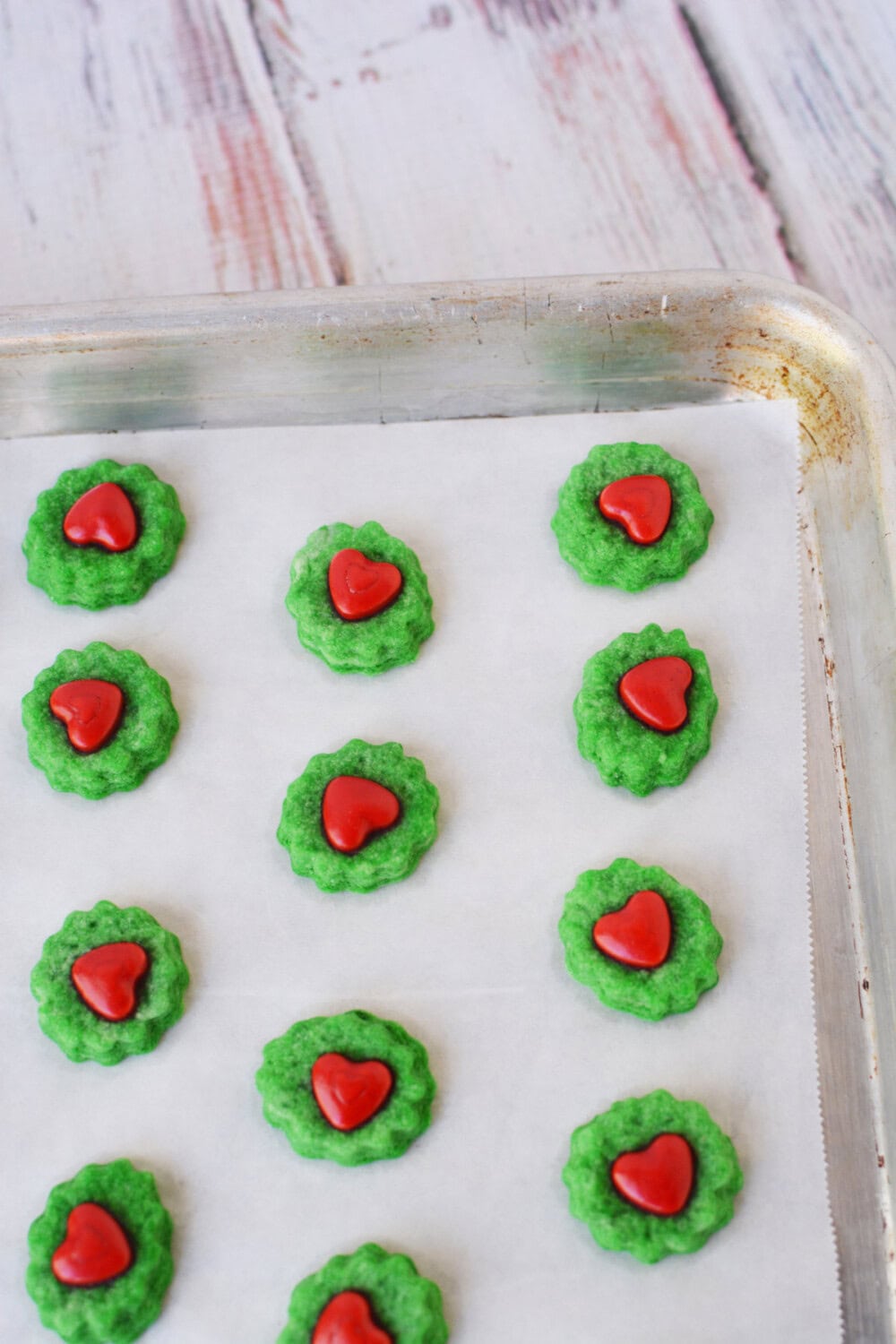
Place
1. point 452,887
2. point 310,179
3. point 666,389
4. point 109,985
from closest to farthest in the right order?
point 109,985
point 452,887
point 666,389
point 310,179

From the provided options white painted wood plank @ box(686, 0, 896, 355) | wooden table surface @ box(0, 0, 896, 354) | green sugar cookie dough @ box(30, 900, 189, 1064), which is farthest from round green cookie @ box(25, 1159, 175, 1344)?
white painted wood plank @ box(686, 0, 896, 355)

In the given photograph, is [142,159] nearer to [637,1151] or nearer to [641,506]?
[641,506]

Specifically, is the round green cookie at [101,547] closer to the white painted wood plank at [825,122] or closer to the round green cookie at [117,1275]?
the round green cookie at [117,1275]

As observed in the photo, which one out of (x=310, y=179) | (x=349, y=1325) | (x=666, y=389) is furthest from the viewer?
(x=310, y=179)

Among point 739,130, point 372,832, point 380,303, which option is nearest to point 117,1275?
point 372,832

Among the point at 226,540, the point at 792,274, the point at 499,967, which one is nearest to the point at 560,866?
the point at 499,967

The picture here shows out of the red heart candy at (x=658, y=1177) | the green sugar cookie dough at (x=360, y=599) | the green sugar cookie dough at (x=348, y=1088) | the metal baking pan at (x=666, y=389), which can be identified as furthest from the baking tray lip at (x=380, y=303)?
the red heart candy at (x=658, y=1177)

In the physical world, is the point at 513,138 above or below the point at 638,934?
above
